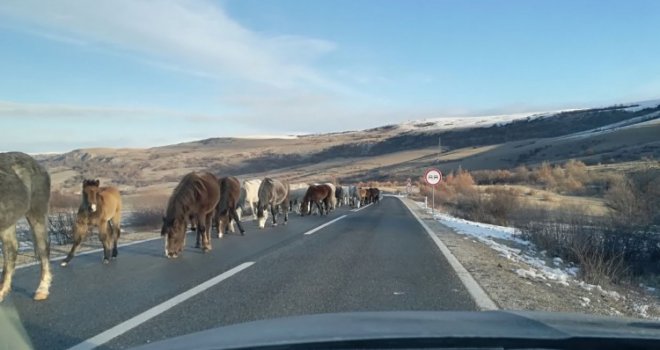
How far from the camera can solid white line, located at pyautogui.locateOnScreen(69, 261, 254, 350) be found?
535cm

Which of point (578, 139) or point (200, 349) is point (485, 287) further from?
point (578, 139)

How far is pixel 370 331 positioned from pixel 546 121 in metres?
198

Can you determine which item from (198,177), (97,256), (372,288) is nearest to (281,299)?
(372,288)

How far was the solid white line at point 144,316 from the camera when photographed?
535 cm

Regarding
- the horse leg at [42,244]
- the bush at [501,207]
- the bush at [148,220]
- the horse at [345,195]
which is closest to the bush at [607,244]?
the horse leg at [42,244]

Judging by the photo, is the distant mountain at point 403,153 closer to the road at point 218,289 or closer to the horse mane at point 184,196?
the horse mane at point 184,196

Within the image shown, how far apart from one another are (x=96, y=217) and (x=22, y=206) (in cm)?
363

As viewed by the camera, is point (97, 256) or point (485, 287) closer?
point (485, 287)

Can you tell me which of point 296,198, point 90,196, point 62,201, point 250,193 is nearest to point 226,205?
point 90,196

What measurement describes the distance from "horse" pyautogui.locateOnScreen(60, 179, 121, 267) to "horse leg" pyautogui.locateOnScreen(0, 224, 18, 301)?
2987 millimetres

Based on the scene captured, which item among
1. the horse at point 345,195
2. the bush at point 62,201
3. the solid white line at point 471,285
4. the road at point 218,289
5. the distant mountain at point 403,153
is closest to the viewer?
the road at point 218,289

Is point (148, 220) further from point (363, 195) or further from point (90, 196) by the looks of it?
point (363, 195)

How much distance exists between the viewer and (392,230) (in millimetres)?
19469

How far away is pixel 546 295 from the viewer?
8516 mm
